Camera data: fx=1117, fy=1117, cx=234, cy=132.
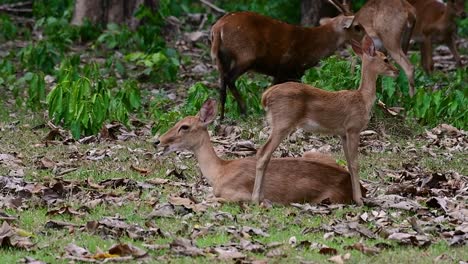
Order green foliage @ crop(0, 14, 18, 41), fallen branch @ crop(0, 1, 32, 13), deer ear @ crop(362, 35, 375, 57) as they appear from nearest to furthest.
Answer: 1. deer ear @ crop(362, 35, 375, 57)
2. green foliage @ crop(0, 14, 18, 41)
3. fallen branch @ crop(0, 1, 32, 13)

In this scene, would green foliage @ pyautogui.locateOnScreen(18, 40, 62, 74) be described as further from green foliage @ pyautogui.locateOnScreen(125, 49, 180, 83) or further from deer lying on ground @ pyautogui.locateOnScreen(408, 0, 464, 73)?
deer lying on ground @ pyautogui.locateOnScreen(408, 0, 464, 73)

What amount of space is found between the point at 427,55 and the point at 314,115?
837cm

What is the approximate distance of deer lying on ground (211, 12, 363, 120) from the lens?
12734 millimetres

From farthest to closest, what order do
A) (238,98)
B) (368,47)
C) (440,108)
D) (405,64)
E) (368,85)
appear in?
(405,64)
(238,98)
(440,108)
(368,47)
(368,85)

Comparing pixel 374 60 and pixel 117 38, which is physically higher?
pixel 374 60

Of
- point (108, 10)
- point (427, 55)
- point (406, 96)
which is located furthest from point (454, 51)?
point (108, 10)

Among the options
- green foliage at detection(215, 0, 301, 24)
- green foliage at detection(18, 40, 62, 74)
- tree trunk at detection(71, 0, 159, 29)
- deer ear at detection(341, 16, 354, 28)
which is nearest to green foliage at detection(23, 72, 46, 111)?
green foliage at detection(18, 40, 62, 74)

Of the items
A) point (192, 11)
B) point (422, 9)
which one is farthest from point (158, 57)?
point (192, 11)

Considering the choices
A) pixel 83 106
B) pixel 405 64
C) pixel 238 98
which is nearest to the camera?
pixel 83 106

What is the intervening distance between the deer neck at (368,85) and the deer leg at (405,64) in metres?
4.33

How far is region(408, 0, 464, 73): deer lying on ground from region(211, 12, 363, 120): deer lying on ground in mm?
3329

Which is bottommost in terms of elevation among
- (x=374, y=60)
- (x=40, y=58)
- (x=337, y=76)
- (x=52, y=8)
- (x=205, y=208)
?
(x=52, y=8)

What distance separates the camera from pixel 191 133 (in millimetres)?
8727

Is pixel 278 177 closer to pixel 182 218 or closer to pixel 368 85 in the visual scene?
pixel 182 218
